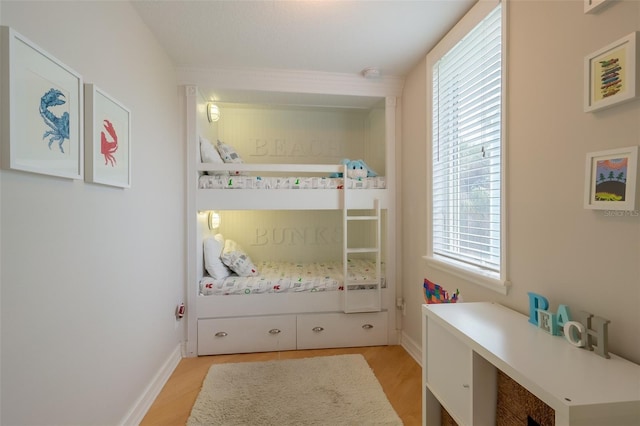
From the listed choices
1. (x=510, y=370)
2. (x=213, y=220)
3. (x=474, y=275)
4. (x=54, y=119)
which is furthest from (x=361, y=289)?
(x=54, y=119)

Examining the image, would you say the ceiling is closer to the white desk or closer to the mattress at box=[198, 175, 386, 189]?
the mattress at box=[198, 175, 386, 189]

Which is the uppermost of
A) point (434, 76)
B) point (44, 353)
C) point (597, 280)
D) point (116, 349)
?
point (434, 76)

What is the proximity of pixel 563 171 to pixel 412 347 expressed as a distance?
197 centimetres

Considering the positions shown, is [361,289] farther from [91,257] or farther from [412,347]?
[91,257]

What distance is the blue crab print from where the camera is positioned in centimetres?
112

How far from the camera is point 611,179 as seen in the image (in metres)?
1.08

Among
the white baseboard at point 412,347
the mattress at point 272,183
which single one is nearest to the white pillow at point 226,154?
the mattress at point 272,183

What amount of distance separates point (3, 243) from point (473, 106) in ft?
7.52

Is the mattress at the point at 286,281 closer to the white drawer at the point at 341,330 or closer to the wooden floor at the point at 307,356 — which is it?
the white drawer at the point at 341,330

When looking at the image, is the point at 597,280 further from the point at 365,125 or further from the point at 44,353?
the point at 365,125

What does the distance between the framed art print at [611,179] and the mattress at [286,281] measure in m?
1.96

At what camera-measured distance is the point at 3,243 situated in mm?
977

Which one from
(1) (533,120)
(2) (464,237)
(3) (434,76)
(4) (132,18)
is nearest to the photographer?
(1) (533,120)

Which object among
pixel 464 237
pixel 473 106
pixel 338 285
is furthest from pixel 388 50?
pixel 338 285
